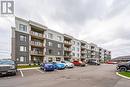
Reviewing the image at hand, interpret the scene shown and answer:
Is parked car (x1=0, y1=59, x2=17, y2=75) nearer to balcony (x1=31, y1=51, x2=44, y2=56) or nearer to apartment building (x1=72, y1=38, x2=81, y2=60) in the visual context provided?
balcony (x1=31, y1=51, x2=44, y2=56)

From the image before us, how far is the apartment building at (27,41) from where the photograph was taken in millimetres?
39375

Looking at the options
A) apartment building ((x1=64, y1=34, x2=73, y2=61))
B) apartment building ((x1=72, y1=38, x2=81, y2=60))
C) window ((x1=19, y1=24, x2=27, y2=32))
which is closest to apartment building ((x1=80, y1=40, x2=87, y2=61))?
apartment building ((x1=72, y1=38, x2=81, y2=60))

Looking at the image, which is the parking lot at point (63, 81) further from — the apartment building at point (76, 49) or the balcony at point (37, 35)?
the apartment building at point (76, 49)

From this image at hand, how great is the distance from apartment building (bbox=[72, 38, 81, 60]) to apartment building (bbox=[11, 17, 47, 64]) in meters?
25.3

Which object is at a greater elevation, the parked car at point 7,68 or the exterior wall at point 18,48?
the exterior wall at point 18,48

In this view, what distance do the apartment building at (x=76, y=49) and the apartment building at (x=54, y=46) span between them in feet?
42.0

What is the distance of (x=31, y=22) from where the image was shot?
144 ft

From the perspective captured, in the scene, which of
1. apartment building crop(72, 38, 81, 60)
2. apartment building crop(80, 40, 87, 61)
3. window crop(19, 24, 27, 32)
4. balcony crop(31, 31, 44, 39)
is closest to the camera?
window crop(19, 24, 27, 32)

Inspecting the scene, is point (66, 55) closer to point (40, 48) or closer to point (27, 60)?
point (40, 48)

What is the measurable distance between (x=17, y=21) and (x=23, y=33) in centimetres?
340

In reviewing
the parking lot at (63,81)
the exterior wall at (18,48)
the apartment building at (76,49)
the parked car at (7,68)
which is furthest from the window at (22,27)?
the apartment building at (76,49)

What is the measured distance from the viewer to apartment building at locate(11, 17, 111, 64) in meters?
39.8

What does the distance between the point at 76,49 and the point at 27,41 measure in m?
37.0

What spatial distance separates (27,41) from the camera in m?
42.4
